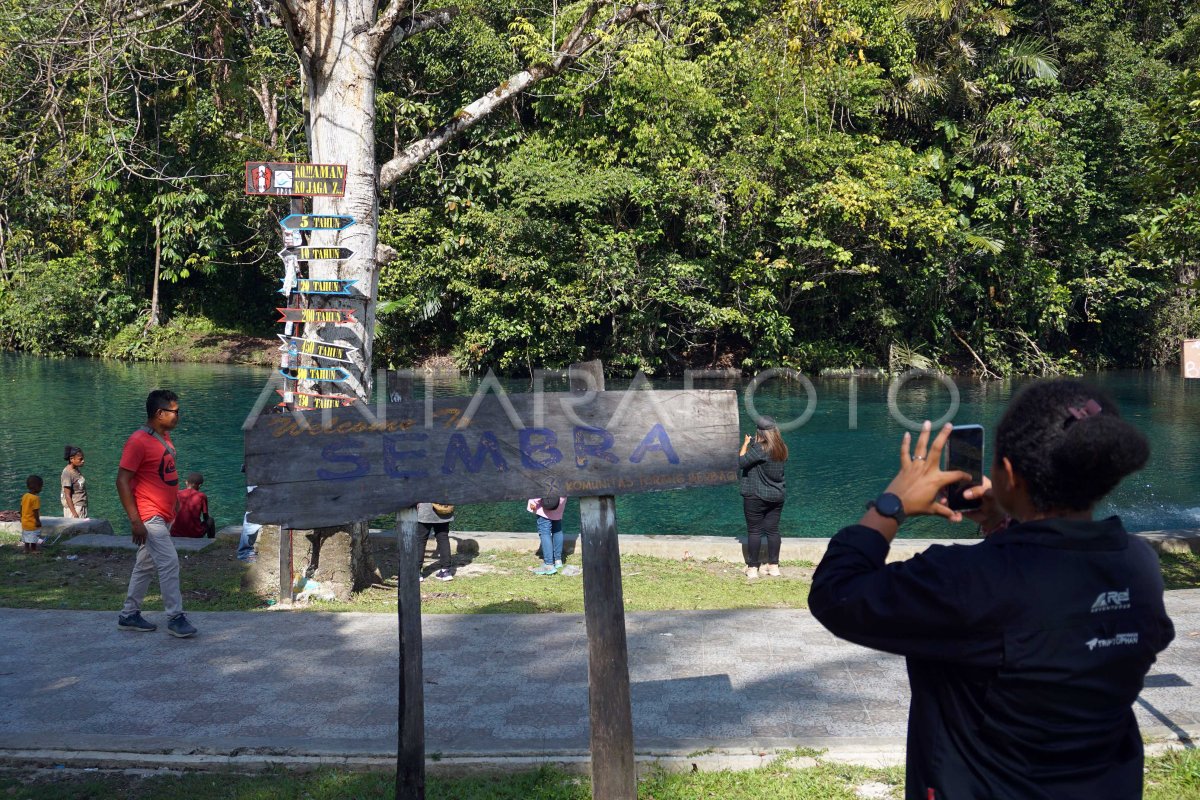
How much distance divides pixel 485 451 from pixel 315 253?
16.6 feet

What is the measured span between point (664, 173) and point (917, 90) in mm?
8184

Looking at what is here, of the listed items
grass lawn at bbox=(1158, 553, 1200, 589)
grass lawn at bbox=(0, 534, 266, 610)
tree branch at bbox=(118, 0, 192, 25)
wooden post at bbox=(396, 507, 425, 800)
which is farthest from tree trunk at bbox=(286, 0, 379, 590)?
grass lawn at bbox=(1158, 553, 1200, 589)

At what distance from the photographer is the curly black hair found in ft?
7.91

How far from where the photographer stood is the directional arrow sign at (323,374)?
9.02 meters

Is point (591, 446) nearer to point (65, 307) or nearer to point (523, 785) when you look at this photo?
point (523, 785)

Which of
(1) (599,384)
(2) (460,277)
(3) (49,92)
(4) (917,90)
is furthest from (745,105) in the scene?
(1) (599,384)

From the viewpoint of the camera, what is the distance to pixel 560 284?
28.9m

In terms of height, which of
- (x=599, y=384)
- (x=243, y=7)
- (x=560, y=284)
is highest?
(x=243, y=7)

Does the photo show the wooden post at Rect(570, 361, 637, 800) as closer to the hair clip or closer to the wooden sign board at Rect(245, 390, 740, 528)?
the wooden sign board at Rect(245, 390, 740, 528)

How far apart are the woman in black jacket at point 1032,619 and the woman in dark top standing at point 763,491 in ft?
24.6

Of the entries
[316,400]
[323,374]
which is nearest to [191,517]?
[316,400]

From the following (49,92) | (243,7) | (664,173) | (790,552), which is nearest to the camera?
(49,92)

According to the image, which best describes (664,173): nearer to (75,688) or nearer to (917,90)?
(917,90)

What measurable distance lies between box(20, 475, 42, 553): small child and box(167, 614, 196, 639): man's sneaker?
14.3 feet
